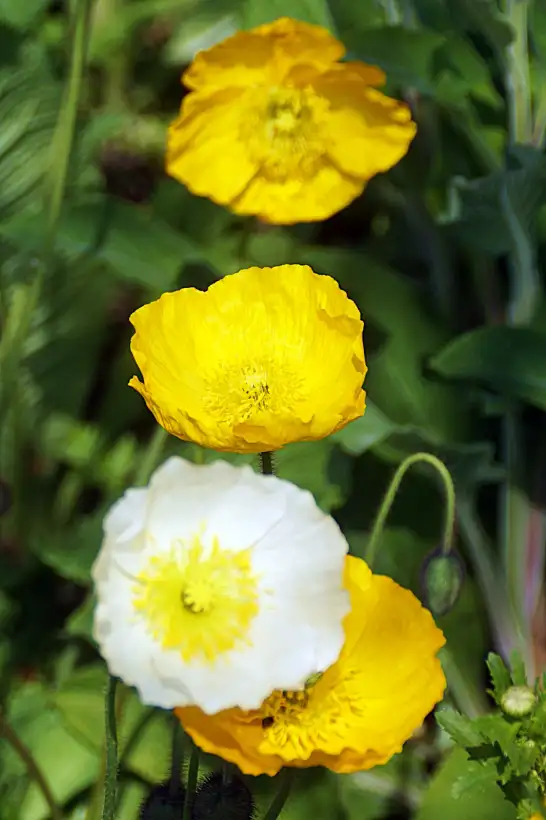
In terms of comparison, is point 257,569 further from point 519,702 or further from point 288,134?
point 288,134

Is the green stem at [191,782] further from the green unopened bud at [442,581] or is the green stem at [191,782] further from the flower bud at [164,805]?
the green unopened bud at [442,581]

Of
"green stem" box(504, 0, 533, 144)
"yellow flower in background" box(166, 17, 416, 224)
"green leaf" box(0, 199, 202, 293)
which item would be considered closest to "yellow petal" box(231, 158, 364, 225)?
"yellow flower in background" box(166, 17, 416, 224)

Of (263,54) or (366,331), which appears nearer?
(263,54)

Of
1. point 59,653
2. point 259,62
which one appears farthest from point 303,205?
point 59,653

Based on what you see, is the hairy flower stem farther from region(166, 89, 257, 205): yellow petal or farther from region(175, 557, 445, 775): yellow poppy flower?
region(175, 557, 445, 775): yellow poppy flower

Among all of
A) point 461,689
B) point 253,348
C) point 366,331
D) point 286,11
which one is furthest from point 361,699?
point 286,11

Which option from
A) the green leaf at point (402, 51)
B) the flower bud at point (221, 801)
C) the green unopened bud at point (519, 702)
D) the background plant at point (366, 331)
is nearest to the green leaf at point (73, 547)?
the background plant at point (366, 331)
